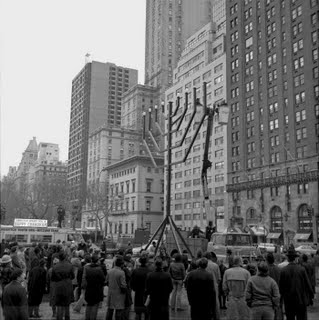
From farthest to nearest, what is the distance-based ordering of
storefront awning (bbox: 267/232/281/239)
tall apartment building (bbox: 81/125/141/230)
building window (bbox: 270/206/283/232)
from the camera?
tall apartment building (bbox: 81/125/141/230), building window (bbox: 270/206/283/232), storefront awning (bbox: 267/232/281/239)

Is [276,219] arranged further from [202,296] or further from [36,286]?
[202,296]

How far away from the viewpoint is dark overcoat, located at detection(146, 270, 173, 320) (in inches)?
394

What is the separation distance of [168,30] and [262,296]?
496 feet

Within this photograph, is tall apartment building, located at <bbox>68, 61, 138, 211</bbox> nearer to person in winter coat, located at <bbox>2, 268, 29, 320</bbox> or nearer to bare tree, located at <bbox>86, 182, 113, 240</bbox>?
bare tree, located at <bbox>86, 182, 113, 240</bbox>

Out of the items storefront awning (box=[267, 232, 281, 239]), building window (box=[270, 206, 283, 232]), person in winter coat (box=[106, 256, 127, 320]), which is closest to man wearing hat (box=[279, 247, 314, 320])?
person in winter coat (box=[106, 256, 127, 320])

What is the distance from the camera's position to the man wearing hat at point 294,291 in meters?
10.1

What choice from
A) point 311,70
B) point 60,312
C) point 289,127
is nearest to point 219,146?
point 289,127

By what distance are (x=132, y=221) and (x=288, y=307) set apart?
10752 centimetres

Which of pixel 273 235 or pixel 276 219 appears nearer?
pixel 273 235

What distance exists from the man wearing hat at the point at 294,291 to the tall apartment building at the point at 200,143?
73023 mm

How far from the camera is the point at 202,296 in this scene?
372 inches

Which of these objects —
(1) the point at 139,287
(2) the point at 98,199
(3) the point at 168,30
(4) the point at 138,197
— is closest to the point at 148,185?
(4) the point at 138,197

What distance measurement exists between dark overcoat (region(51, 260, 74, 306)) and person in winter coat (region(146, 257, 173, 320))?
7.67ft

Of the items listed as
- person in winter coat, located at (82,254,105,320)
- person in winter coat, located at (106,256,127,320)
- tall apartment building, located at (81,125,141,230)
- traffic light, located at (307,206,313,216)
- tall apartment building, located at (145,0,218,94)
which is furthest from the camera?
tall apartment building, located at (145,0,218,94)
